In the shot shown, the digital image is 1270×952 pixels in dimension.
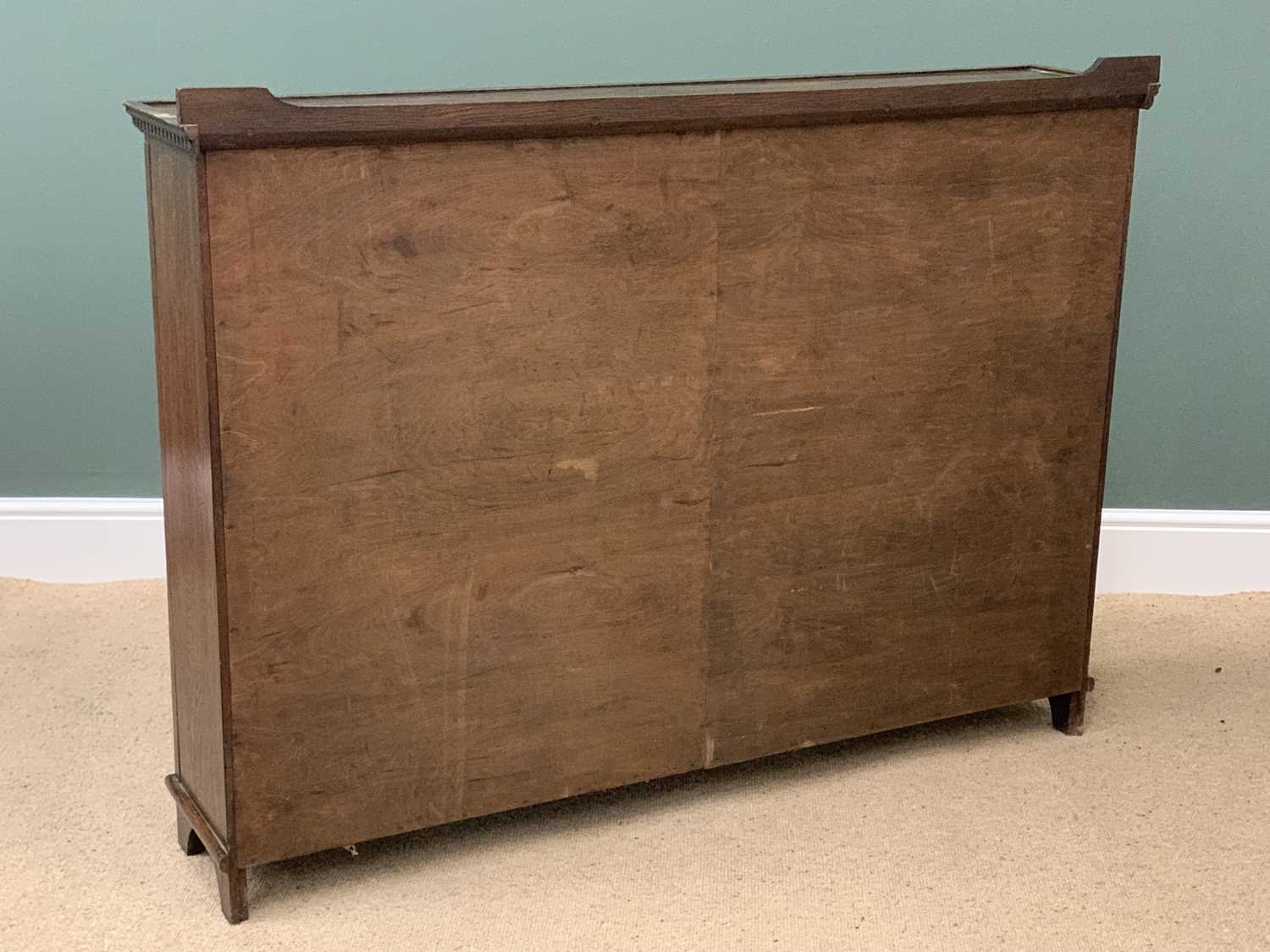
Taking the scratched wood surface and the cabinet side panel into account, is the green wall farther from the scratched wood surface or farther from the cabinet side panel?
the cabinet side panel

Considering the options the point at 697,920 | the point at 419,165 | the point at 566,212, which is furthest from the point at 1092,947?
the point at 419,165

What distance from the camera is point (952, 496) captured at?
2012 mm

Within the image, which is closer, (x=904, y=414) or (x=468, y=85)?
(x=904, y=414)

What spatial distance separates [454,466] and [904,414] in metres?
0.55

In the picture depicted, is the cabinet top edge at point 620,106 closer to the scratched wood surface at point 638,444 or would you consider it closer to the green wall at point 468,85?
the scratched wood surface at point 638,444

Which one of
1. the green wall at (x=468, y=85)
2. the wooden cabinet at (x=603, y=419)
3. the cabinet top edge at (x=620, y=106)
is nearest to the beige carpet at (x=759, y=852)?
the wooden cabinet at (x=603, y=419)

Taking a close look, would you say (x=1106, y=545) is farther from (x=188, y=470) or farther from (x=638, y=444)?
(x=188, y=470)

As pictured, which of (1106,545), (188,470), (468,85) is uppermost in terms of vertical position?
(468,85)

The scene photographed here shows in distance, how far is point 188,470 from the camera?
1.71m

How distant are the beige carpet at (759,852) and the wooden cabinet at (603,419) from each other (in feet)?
Result: 0.25

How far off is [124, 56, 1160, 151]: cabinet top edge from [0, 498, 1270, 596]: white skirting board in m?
0.89

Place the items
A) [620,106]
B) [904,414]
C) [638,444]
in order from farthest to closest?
1. [904,414]
2. [638,444]
3. [620,106]

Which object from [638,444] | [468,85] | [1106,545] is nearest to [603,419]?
[638,444]

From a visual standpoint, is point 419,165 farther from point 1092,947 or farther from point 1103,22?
point 1103,22
